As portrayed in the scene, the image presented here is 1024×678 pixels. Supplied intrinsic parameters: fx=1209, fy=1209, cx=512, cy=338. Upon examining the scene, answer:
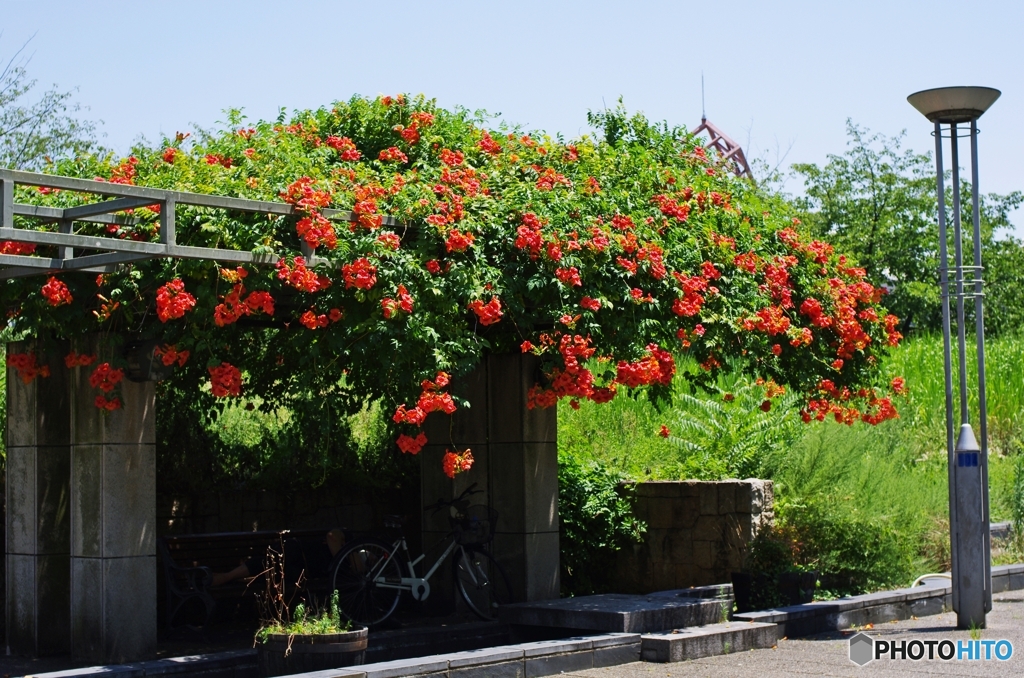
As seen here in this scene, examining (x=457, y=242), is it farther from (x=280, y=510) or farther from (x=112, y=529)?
(x=280, y=510)

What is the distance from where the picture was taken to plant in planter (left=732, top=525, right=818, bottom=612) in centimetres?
1073

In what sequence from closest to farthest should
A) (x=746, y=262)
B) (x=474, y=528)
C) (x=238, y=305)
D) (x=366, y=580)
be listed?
(x=238, y=305) < (x=746, y=262) < (x=366, y=580) < (x=474, y=528)

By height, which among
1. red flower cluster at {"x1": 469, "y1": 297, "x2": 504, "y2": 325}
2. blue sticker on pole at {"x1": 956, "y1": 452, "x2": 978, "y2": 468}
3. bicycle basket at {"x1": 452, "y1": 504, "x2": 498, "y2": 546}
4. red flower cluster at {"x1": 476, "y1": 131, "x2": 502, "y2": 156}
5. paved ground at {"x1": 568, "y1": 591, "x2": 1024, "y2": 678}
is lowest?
paved ground at {"x1": 568, "y1": 591, "x2": 1024, "y2": 678}

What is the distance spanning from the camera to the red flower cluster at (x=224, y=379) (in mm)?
7891

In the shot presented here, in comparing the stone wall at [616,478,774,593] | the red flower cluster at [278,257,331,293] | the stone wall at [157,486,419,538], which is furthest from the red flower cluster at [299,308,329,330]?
the stone wall at [616,478,774,593]

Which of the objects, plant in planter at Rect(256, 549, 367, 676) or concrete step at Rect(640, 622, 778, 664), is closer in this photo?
plant in planter at Rect(256, 549, 367, 676)

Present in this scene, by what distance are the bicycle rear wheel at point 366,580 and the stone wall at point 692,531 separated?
314 centimetres

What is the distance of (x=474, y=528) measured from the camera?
1071 centimetres

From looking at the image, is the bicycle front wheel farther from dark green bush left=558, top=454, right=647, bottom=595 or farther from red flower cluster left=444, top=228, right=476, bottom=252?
red flower cluster left=444, top=228, right=476, bottom=252

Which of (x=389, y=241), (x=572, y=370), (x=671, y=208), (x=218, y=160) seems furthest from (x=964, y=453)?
(x=218, y=160)

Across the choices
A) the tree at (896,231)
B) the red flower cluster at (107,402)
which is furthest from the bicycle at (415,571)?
the tree at (896,231)

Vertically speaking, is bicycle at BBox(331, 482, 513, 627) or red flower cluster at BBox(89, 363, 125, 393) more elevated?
red flower cluster at BBox(89, 363, 125, 393)

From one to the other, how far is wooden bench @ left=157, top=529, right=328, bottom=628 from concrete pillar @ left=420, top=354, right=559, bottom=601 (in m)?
1.68

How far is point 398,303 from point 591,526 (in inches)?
209
